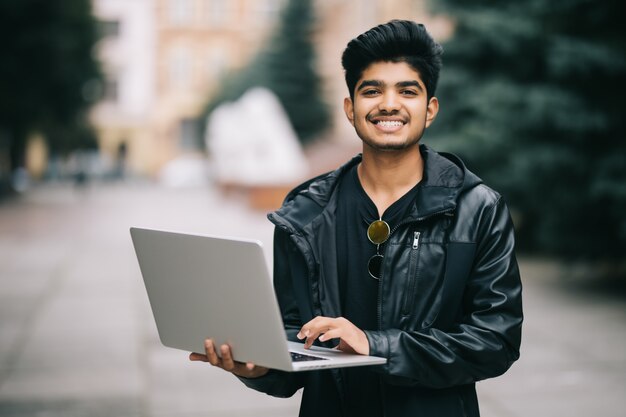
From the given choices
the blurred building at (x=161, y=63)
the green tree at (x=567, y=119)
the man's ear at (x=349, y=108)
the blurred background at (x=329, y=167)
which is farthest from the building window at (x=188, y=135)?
the man's ear at (x=349, y=108)

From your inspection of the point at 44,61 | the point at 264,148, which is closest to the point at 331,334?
the point at 264,148

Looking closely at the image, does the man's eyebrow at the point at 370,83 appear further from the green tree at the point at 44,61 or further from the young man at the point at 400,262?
the green tree at the point at 44,61

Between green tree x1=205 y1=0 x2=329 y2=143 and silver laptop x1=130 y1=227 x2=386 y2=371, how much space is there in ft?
113

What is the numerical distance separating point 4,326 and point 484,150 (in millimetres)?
7591

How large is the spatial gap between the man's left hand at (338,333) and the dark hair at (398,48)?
667 millimetres

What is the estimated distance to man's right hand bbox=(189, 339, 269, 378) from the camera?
2.07 metres

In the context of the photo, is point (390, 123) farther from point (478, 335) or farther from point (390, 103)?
point (478, 335)

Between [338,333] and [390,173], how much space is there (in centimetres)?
50

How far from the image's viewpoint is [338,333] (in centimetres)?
202

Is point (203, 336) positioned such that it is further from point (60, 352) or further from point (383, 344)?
point (60, 352)

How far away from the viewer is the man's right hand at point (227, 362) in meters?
2.07

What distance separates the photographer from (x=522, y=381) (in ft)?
21.2

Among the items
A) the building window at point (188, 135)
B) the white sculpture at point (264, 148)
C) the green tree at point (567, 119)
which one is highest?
the green tree at point (567, 119)

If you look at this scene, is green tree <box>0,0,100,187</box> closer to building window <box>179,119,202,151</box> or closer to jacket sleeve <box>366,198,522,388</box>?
jacket sleeve <box>366,198,522,388</box>
